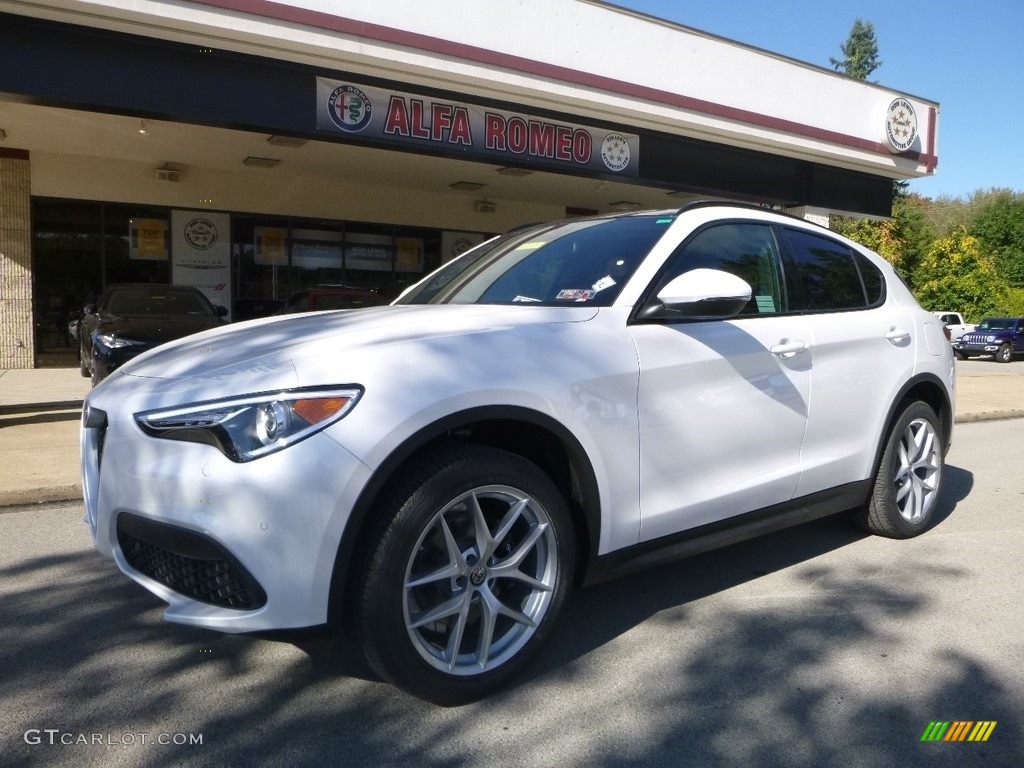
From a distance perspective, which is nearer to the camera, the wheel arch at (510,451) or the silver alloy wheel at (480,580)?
the wheel arch at (510,451)

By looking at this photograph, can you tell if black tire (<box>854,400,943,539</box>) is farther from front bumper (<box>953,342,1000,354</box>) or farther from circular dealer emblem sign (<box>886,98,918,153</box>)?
front bumper (<box>953,342,1000,354</box>)

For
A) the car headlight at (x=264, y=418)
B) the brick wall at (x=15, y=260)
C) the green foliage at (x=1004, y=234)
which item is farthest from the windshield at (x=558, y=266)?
the green foliage at (x=1004, y=234)

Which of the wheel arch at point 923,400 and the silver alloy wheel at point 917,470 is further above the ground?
the wheel arch at point 923,400

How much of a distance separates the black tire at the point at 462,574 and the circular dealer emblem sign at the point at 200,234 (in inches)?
574

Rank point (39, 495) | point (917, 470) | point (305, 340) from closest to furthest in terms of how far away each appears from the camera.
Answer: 1. point (305, 340)
2. point (917, 470)
3. point (39, 495)

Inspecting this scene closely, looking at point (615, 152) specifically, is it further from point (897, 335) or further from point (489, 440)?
point (489, 440)

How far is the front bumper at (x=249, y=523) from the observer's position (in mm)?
2287

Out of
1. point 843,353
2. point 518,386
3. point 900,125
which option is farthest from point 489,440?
point 900,125

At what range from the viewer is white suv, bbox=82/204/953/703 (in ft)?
7.69

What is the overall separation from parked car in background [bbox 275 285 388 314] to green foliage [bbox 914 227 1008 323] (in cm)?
3102

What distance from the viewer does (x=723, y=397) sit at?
3.33 m

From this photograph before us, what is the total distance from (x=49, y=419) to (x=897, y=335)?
8.08 metres

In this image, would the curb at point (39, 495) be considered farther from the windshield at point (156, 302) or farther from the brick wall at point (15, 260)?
the brick wall at point (15, 260)

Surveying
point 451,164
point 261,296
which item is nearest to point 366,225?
point 261,296
